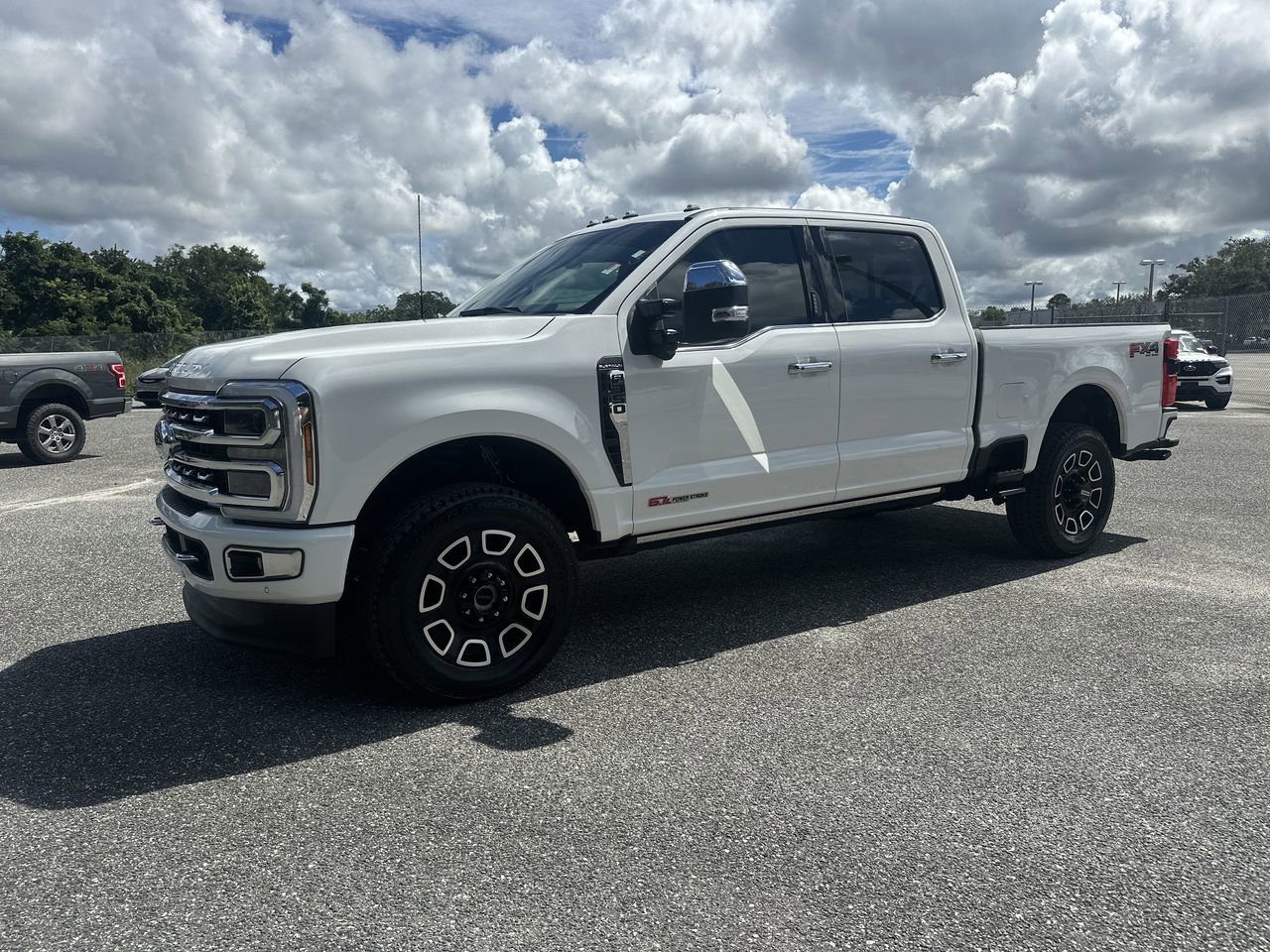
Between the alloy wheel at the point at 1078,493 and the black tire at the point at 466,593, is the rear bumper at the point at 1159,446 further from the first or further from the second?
the black tire at the point at 466,593

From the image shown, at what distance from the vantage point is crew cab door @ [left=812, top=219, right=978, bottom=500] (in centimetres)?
496

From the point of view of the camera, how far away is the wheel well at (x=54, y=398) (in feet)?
38.1

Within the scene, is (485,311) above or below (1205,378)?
above

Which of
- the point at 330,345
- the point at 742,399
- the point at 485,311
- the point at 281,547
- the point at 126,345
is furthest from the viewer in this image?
the point at 126,345

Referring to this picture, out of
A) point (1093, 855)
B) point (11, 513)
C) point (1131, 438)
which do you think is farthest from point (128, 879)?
point (11, 513)

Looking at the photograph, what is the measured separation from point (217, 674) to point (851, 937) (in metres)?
3.03

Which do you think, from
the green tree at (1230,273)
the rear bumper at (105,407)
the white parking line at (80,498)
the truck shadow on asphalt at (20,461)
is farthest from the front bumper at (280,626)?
the green tree at (1230,273)

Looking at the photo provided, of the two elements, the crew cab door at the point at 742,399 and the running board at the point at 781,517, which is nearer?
the crew cab door at the point at 742,399

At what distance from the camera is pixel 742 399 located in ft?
14.7

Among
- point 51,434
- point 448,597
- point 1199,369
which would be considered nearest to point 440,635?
point 448,597

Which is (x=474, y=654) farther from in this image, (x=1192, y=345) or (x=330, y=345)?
(x=1192, y=345)

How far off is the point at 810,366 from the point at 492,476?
1.66 m

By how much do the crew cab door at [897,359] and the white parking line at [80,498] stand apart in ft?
23.6

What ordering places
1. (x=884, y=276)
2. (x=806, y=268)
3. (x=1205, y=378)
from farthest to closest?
(x=1205, y=378) < (x=884, y=276) < (x=806, y=268)
